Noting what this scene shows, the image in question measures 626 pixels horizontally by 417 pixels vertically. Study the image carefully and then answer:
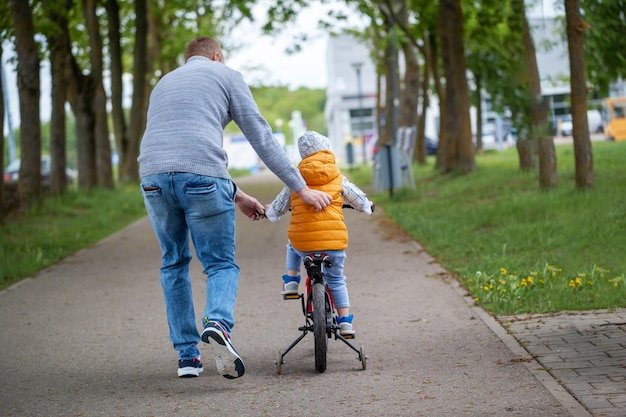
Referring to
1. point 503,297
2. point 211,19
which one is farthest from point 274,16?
point 503,297

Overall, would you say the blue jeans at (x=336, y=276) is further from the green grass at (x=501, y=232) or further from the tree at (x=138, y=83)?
the tree at (x=138, y=83)

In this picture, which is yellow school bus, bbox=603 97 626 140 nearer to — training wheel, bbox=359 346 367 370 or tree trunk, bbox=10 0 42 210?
tree trunk, bbox=10 0 42 210

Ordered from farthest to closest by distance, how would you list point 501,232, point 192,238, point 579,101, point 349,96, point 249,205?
point 349,96 → point 579,101 → point 501,232 → point 249,205 → point 192,238

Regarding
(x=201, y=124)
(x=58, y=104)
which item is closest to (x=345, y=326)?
(x=201, y=124)

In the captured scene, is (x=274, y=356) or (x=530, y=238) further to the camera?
(x=530, y=238)

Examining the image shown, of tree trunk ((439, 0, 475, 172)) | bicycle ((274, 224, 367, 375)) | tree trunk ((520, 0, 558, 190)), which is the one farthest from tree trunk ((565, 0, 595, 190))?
bicycle ((274, 224, 367, 375))

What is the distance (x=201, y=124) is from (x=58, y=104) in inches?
739

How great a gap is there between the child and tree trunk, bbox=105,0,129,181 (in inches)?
908

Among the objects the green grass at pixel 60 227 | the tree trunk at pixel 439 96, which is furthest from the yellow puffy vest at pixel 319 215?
the tree trunk at pixel 439 96

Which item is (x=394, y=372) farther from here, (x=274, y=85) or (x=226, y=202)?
(x=274, y=85)

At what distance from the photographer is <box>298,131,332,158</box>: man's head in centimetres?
659

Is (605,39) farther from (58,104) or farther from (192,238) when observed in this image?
(192,238)

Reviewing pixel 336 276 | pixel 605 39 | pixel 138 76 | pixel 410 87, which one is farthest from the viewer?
pixel 410 87

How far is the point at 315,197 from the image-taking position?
20.6ft
